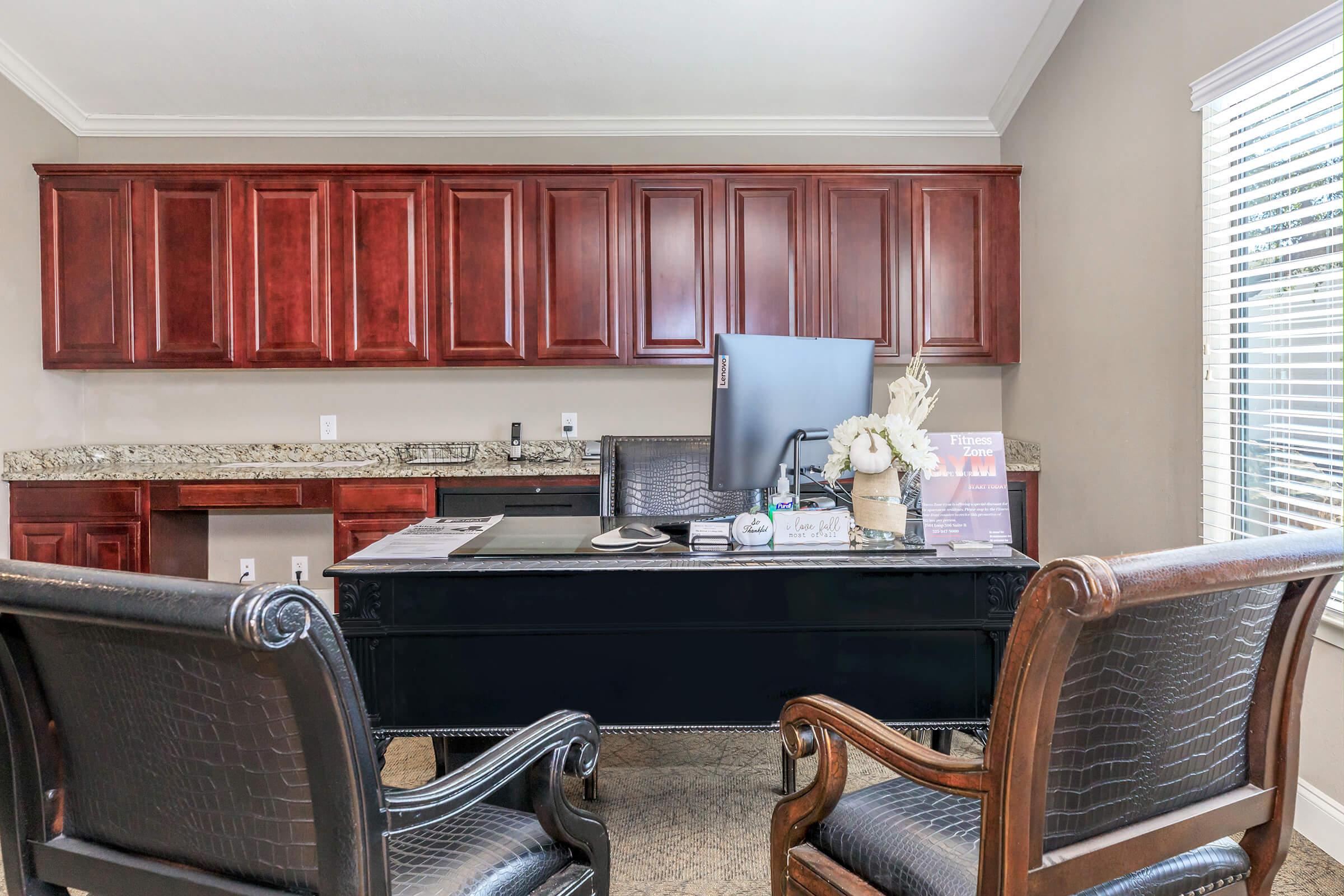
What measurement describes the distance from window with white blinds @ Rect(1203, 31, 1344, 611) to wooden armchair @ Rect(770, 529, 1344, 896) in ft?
4.18

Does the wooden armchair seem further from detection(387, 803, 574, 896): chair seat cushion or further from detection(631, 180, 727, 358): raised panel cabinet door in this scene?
detection(631, 180, 727, 358): raised panel cabinet door

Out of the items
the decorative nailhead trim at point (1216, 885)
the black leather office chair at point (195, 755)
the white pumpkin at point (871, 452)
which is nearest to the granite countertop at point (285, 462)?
the white pumpkin at point (871, 452)

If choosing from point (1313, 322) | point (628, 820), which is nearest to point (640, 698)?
point (628, 820)

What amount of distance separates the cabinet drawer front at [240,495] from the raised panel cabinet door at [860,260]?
2548 millimetres

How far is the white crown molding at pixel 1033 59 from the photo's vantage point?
3.18 meters

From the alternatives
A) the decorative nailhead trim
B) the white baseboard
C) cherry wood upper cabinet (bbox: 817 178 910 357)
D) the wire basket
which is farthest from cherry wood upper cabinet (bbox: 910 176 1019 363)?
the decorative nailhead trim

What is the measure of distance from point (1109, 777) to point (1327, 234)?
1.87 metres

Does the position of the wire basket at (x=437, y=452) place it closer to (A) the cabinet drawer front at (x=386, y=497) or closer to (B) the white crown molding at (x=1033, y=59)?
(A) the cabinet drawer front at (x=386, y=497)

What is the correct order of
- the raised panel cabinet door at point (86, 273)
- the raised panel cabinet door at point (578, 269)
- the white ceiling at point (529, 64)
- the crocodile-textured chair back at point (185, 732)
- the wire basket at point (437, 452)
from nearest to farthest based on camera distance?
1. the crocodile-textured chair back at point (185, 732)
2. the white ceiling at point (529, 64)
3. the raised panel cabinet door at point (86, 273)
4. the raised panel cabinet door at point (578, 269)
5. the wire basket at point (437, 452)

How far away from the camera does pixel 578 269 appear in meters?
3.64

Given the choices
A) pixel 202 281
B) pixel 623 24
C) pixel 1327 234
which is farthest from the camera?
pixel 202 281

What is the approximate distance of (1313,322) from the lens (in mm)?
2021

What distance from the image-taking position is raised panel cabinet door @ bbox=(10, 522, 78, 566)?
3.24 metres

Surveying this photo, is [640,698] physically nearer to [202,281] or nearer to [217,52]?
[202,281]
